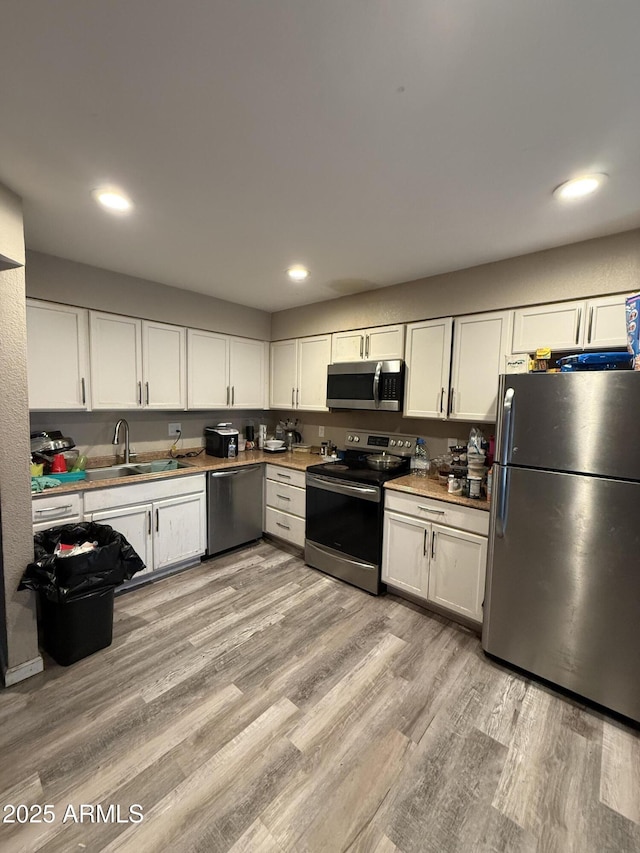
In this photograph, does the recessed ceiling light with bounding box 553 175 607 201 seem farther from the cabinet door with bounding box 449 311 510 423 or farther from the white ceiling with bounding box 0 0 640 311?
the cabinet door with bounding box 449 311 510 423

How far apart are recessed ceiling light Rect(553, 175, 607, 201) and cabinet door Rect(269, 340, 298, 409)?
2.57 meters

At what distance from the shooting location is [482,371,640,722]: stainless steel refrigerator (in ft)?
5.29

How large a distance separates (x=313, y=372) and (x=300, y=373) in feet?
0.62

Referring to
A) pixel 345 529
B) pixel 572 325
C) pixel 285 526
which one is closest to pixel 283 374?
pixel 285 526

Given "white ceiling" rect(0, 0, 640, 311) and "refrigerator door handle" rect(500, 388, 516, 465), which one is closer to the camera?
"white ceiling" rect(0, 0, 640, 311)

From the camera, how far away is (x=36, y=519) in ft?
7.23

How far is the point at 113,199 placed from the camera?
1.77 m

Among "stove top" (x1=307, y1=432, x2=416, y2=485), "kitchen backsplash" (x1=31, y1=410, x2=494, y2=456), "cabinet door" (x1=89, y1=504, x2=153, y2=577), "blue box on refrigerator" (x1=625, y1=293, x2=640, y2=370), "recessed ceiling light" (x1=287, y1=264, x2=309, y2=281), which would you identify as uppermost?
"recessed ceiling light" (x1=287, y1=264, x2=309, y2=281)

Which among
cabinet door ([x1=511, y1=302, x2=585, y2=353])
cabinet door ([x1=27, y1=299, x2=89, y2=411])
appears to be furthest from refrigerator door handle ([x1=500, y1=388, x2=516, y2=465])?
cabinet door ([x1=27, y1=299, x2=89, y2=411])

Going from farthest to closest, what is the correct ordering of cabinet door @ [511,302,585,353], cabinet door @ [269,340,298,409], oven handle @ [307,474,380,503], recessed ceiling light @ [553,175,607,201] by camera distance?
1. cabinet door @ [269,340,298,409]
2. oven handle @ [307,474,380,503]
3. cabinet door @ [511,302,585,353]
4. recessed ceiling light @ [553,175,607,201]

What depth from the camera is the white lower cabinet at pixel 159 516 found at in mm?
2512

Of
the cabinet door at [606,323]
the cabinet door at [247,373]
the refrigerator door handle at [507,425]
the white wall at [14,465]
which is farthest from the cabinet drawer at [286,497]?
the cabinet door at [606,323]

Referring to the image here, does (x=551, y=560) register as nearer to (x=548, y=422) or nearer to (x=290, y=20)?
(x=548, y=422)

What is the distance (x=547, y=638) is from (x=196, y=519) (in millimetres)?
2574
